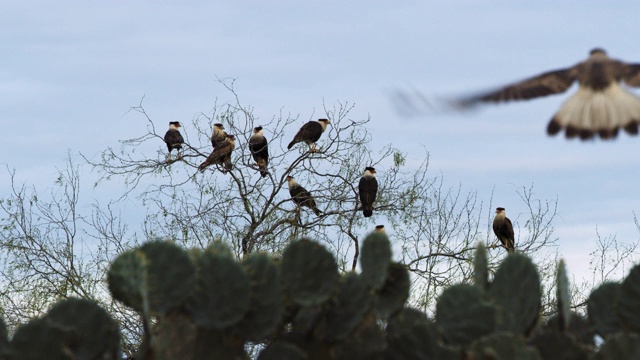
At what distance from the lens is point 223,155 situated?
1441cm

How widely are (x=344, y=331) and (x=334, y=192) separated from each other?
379 inches

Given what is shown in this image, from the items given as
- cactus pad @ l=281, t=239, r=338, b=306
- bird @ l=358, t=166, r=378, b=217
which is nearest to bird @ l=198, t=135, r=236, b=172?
bird @ l=358, t=166, r=378, b=217

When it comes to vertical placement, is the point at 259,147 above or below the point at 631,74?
above

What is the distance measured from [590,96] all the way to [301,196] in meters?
8.22

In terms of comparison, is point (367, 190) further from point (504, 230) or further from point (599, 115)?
point (599, 115)

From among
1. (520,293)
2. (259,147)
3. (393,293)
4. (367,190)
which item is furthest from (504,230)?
(520,293)

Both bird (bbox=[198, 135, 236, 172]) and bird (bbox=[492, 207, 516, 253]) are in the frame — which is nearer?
bird (bbox=[198, 135, 236, 172])

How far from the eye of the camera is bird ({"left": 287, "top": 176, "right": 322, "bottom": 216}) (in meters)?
14.4

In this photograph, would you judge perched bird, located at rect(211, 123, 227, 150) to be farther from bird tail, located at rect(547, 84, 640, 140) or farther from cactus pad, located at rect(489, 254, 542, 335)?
cactus pad, located at rect(489, 254, 542, 335)

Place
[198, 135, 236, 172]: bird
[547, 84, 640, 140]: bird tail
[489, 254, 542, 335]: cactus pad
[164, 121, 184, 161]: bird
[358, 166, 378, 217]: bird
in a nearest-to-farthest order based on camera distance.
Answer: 1. [489, 254, 542, 335]: cactus pad
2. [547, 84, 640, 140]: bird tail
3. [198, 135, 236, 172]: bird
4. [358, 166, 378, 217]: bird
5. [164, 121, 184, 161]: bird

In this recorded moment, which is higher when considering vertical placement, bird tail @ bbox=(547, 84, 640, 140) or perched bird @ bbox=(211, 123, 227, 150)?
perched bird @ bbox=(211, 123, 227, 150)

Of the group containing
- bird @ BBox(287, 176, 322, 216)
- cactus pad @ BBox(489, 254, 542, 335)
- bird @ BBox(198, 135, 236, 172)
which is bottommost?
cactus pad @ BBox(489, 254, 542, 335)

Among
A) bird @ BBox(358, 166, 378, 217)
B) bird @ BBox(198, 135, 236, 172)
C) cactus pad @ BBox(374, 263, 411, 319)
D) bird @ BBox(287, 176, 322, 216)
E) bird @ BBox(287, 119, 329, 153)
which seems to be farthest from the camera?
bird @ BBox(287, 119, 329, 153)

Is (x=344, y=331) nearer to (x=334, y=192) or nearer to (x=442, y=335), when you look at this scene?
(x=442, y=335)
